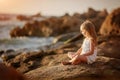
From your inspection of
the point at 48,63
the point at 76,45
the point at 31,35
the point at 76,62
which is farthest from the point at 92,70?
the point at 31,35

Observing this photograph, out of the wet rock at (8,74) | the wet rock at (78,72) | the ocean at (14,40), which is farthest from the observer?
the ocean at (14,40)

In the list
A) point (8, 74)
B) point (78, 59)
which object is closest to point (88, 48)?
point (78, 59)

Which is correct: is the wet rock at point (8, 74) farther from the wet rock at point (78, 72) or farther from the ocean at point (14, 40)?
the ocean at point (14, 40)

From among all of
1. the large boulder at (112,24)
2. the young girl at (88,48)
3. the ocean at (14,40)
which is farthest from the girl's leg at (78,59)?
the large boulder at (112,24)

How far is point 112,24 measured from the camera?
330 inches

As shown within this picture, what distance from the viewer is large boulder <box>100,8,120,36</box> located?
8172 mm

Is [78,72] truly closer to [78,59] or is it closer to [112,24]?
[78,59]

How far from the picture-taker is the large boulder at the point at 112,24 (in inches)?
322

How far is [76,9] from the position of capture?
7770 mm

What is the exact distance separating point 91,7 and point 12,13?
66.8 inches

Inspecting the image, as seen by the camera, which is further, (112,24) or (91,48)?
(112,24)

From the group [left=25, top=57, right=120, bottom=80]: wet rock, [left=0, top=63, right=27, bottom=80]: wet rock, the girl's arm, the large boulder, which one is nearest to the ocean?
the large boulder

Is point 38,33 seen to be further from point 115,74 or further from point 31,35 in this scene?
point 115,74

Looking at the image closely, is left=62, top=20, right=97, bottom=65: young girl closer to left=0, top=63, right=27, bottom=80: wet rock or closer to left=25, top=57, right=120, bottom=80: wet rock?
left=25, top=57, right=120, bottom=80: wet rock
